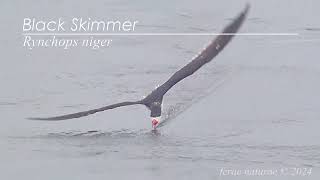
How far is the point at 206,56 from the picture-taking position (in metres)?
3.43

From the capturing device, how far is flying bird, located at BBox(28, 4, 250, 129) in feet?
11.3

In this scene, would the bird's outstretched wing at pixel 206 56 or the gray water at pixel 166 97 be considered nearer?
the gray water at pixel 166 97

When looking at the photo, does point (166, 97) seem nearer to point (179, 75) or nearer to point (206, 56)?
point (179, 75)

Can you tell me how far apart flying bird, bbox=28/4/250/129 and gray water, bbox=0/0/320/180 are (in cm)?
4

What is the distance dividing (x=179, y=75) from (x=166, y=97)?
4.8 inches

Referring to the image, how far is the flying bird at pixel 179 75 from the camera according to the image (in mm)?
3438

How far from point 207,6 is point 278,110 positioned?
1.04 metres

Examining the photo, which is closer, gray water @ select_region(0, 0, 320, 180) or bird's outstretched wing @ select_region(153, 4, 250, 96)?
gray water @ select_region(0, 0, 320, 180)

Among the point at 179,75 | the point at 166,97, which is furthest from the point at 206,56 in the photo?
the point at 166,97

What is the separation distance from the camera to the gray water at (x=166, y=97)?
10.8ft

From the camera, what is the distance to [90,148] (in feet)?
11.2

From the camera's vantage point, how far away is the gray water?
3.30 m

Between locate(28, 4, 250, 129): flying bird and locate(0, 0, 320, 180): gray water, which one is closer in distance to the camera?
locate(0, 0, 320, 180): gray water

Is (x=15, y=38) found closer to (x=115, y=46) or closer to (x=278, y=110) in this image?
(x=115, y=46)
